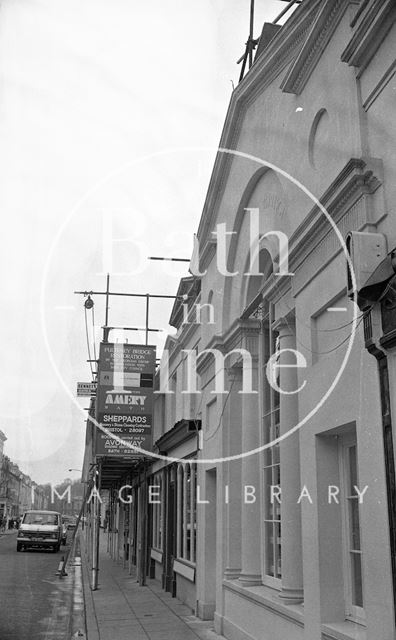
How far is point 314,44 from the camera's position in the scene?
22.9 feet

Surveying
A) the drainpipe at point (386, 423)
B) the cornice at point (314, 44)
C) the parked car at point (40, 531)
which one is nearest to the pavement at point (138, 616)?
the drainpipe at point (386, 423)

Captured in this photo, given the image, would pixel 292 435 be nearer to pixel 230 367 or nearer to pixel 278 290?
pixel 278 290

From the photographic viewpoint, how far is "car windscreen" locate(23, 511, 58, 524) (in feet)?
104

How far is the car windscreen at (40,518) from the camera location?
31797mm

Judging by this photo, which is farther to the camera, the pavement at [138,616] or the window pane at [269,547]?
the pavement at [138,616]

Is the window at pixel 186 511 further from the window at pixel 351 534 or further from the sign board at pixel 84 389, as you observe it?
the sign board at pixel 84 389

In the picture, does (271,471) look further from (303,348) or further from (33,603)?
(33,603)

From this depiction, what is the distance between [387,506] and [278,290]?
3527 mm

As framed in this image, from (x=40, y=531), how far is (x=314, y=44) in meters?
28.4

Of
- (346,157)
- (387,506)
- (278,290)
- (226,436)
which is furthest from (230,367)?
(387,506)

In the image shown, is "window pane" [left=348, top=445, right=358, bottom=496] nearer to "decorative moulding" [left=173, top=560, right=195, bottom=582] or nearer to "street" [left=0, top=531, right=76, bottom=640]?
"street" [left=0, top=531, right=76, bottom=640]

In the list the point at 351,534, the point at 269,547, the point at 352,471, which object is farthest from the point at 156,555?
the point at 352,471

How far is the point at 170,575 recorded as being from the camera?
590 inches

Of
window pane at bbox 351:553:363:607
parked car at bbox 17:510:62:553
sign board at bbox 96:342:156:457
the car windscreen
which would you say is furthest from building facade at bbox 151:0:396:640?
the car windscreen
